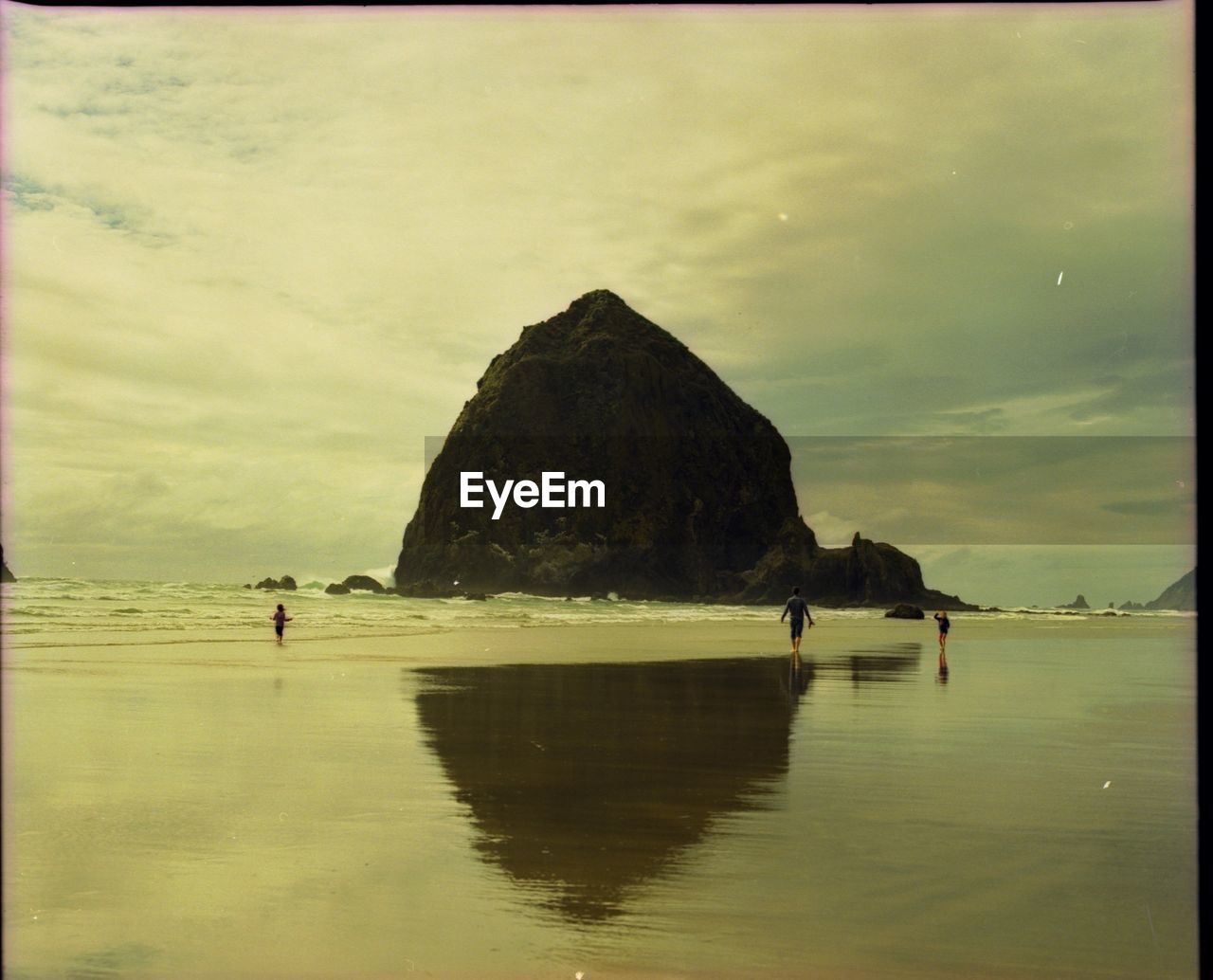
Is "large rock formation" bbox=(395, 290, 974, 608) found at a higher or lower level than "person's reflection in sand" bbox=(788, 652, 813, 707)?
higher

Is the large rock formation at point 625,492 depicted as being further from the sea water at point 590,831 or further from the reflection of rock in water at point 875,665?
the sea water at point 590,831

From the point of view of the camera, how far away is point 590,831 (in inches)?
247

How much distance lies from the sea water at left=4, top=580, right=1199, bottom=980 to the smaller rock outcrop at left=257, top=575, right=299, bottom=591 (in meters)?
57.9

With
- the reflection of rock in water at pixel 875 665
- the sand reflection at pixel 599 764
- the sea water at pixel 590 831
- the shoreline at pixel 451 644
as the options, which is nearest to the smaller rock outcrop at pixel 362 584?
the shoreline at pixel 451 644

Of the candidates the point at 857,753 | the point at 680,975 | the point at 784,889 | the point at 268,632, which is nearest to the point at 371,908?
the point at 680,975

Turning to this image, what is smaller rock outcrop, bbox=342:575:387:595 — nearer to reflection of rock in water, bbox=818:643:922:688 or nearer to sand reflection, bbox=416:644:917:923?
reflection of rock in water, bbox=818:643:922:688

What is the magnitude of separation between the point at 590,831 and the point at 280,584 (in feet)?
232

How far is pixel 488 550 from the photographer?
97.5m

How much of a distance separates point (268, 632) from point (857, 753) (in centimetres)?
2198

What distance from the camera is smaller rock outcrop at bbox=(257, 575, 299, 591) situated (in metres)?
70.3
